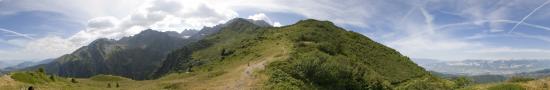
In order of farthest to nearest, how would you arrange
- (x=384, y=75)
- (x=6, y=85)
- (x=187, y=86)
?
(x=384, y=75) < (x=187, y=86) < (x=6, y=85)

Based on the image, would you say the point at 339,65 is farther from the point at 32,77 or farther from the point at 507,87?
the point at 507,87

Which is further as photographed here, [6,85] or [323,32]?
[323,32]

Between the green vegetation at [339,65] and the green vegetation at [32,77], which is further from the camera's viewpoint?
the green vegetation at [339,65]

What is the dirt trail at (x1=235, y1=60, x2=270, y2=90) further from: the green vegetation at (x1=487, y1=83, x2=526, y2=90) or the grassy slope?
the green vegetation at (x1=487, y1=83, x2=526, y2=90)

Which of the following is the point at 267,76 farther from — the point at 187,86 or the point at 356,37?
the point at 356,37

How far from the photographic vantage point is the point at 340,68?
84250mm

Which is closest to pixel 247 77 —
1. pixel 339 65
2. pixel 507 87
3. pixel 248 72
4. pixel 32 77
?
pixel 248 72

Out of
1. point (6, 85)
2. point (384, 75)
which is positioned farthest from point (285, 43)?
point (6, 85)

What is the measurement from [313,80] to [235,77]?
12.6 meters

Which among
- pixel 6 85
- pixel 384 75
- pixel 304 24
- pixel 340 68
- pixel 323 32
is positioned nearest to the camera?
pixel 6 85

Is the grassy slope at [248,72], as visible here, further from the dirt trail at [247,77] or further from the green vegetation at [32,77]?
the green vegetation at [32,77]

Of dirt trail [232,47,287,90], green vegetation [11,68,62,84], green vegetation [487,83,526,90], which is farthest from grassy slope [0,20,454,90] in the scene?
green vegetation [487,83,526,90]

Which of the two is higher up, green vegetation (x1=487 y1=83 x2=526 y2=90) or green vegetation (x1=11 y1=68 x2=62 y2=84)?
green vegetation (x1=11 y1=68 x2=62 y2=84)

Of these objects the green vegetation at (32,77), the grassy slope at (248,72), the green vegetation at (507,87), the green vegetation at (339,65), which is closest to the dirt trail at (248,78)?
the grassy slope at (248,72)
